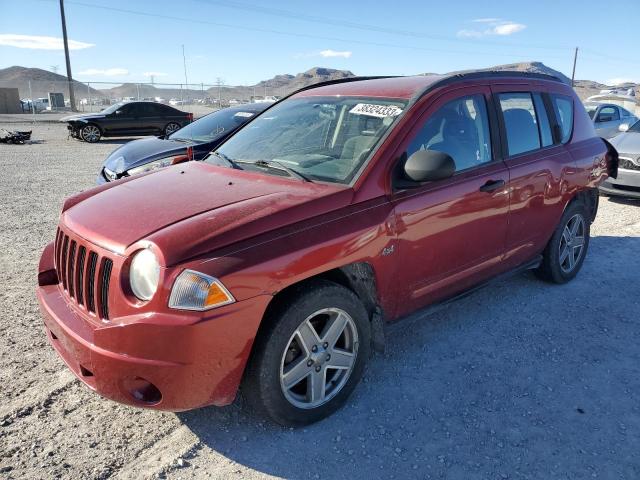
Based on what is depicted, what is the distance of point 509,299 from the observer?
4.62 meters

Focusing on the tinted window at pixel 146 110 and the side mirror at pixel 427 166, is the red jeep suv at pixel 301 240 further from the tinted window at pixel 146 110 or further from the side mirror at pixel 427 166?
the tinted window at pixel 146 110

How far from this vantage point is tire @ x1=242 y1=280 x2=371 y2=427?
2.58 metres

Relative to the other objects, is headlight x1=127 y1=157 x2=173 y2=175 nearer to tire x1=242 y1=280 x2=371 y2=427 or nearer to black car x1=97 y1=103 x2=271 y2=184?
black car x1=97 y1=103 x2=271 y2=184

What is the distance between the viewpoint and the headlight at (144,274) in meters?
2.36

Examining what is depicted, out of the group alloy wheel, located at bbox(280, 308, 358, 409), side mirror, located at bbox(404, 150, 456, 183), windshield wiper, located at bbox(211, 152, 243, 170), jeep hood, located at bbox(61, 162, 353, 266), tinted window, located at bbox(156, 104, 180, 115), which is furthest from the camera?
tinted window, located at bbox(156, 104, 180, 115)

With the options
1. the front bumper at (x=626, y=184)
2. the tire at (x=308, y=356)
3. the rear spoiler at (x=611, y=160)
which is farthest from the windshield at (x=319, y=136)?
the front bumper at (x=626, y=184)

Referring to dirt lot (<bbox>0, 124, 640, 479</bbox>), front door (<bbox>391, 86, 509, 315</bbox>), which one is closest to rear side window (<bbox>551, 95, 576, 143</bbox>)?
front door (<bbox>391, 86, 509, 315</bbox>)

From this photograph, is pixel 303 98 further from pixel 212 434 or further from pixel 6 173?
pixel 6 173

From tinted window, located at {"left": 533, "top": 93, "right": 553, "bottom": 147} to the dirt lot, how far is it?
4.76 feet

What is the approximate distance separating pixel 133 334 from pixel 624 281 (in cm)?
480

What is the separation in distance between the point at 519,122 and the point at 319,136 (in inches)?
69.3

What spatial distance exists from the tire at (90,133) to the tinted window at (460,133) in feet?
57.9

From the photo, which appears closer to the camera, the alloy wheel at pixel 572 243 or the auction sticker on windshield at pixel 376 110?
the auction sticker on windshield at pixel 376 110

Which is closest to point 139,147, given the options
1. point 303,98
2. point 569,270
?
point 303,98
